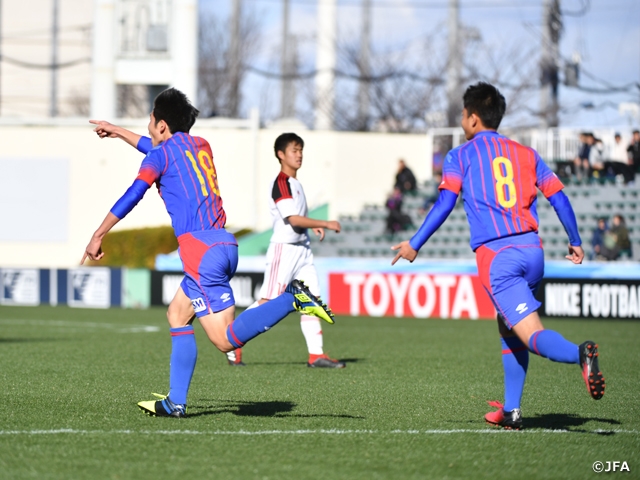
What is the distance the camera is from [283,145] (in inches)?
403

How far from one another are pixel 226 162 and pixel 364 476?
26675mm

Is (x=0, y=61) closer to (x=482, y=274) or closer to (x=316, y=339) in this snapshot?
(x=316, y=339)

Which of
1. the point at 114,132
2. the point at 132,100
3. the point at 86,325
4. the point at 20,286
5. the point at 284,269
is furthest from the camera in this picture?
the point at 132,100

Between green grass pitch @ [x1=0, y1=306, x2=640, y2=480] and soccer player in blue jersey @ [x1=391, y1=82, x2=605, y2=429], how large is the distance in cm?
59

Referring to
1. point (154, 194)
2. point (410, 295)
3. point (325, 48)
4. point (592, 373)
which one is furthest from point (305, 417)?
point (325, 48)

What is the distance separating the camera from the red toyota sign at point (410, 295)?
2044 cm

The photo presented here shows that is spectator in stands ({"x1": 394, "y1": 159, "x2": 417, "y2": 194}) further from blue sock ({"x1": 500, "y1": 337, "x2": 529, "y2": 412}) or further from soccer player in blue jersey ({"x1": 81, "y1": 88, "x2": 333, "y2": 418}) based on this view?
blue sock ({"x1": 500, "y1": 337, "x2": 529, "y2": 412})

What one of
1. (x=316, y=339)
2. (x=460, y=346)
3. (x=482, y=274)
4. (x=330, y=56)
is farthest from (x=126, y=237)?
(x=482, y=274)

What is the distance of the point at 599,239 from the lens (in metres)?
23.2

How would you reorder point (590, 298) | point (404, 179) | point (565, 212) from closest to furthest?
point (565, 212)
point (590, 298)
point (404, 179)

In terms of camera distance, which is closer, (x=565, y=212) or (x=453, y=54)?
(x=565, y=212)

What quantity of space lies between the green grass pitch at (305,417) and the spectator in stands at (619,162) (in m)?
14.3

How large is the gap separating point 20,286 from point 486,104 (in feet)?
67.8

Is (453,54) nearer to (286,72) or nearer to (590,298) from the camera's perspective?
(286,72)
